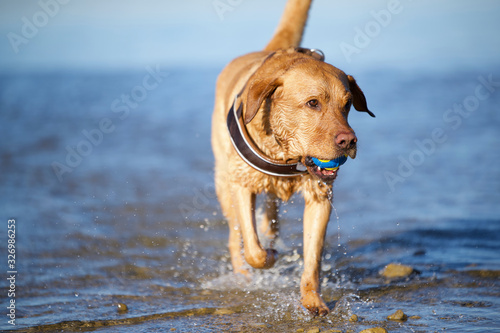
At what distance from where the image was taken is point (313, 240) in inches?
167

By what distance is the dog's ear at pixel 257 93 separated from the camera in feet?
12.5

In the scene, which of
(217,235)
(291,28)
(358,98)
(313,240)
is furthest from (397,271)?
(291,28)

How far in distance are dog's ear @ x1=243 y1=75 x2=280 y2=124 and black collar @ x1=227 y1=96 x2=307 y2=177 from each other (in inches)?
10.5

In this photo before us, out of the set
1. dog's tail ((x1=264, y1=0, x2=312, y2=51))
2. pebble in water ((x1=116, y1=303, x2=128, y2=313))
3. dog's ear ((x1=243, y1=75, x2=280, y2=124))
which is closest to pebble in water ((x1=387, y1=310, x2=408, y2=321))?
dog's ear ((x1=243, y1=75, x2=280, y2=124))

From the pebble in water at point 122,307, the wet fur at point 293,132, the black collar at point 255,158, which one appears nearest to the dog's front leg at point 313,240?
the wet fur at point 293,132

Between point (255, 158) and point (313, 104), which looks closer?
point (313, 104)

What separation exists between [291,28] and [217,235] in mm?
2299

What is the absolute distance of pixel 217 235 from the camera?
20.6 feet

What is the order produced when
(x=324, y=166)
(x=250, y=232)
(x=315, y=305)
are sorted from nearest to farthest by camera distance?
(x=324, y=166)
(x=315, y=305)
(x=250, y=232)

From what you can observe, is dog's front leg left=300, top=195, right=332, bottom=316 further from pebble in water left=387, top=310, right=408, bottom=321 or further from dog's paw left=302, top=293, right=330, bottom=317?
pebble in water left=387, top=310, right=408, bottom=321

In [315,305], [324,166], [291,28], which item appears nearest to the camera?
[324,166]

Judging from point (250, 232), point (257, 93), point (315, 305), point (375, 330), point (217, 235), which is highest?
point (257, 93)

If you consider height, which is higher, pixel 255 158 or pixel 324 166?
pixel 255 158

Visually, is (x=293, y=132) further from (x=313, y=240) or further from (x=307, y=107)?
(x=313, y=240)
